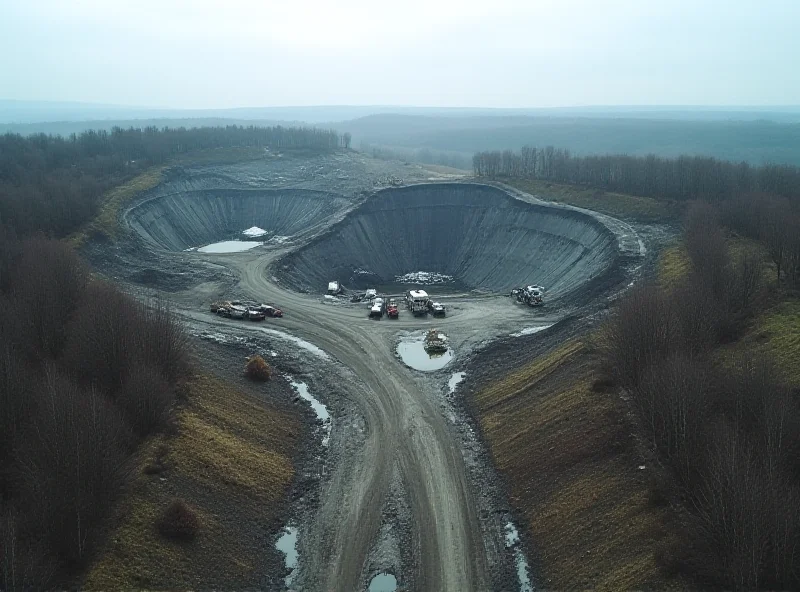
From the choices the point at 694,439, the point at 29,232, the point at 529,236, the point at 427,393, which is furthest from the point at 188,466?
the point at 529,236

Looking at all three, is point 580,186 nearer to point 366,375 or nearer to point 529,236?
point 529,236

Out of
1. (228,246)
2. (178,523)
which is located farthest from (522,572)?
(228,246)

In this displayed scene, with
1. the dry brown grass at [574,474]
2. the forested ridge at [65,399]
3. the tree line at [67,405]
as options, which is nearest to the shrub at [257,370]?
the forested ridge at [65,399]

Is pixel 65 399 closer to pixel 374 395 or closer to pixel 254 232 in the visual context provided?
pixel 374 395

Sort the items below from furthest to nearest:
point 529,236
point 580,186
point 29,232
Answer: point 580,186
point 529,236
point 29,232

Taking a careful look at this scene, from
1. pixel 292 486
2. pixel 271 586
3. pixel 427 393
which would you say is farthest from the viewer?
pixel 427 393
